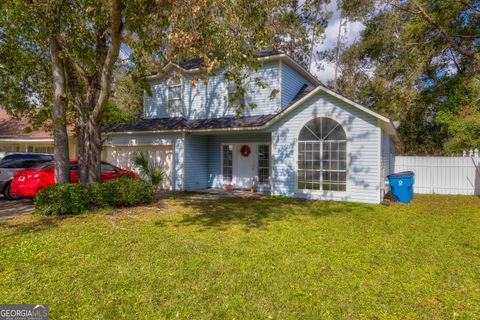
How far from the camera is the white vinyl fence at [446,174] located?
13.6 m

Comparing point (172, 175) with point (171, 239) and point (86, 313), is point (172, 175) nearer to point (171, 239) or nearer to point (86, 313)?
point (171, 239)

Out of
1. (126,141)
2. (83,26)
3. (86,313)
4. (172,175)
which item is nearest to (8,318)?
(86,313)

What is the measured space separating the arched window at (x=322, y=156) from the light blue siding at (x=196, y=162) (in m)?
5.58

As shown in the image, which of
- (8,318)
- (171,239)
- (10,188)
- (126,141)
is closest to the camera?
(8,318)

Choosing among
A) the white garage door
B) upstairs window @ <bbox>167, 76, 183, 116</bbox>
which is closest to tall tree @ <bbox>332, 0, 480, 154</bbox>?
upstairs window @ <bbox>167, 76, 183, 116</bbox>

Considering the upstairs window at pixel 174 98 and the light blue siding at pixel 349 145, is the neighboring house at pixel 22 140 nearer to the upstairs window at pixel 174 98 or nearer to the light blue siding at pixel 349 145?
the upstairs window at pixel 174 98

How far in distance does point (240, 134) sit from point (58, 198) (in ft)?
28.8

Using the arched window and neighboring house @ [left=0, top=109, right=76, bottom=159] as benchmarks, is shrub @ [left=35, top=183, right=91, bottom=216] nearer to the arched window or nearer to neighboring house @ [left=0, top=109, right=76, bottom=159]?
the arched window

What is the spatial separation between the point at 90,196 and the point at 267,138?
8.28 meters

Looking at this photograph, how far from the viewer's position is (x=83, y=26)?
10.3m

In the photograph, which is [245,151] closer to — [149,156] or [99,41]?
[149,156]

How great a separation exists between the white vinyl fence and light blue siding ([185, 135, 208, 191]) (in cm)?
1055

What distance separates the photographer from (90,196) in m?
8.90

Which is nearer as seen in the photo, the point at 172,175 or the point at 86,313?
the point at 86,313
